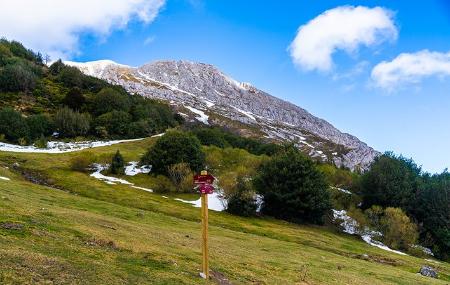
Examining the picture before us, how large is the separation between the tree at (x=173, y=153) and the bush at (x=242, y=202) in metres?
Result: 19.3

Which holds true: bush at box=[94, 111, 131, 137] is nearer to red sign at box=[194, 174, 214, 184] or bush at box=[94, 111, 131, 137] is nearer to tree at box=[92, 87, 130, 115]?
tree at box=[92, 87, 130, 115]

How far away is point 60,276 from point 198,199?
6304 cm

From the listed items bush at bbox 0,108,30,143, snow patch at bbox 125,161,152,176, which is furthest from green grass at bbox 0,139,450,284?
bush at bbox 0,108,30,143

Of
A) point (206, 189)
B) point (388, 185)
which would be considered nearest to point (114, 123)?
point (388, 185)

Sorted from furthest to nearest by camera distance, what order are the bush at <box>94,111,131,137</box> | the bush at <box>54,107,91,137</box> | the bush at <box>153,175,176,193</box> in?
the bush at <box>94,111,131,137</box> < the bush at <box>54,107,91,137</box> < the bush at <box>153,175,176,193</box>

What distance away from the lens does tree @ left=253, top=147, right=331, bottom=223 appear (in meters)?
81.8

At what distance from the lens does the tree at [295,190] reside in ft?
268

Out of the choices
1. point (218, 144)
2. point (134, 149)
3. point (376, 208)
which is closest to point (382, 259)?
point (376, 208)

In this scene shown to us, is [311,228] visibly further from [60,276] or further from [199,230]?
[60,276]

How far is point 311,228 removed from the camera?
79375 mm

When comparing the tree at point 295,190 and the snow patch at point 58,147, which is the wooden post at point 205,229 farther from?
the snow patch at point 58,147

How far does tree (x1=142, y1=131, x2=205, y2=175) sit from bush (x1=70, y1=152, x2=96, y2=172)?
40.9ft

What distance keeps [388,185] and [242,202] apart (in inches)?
1592

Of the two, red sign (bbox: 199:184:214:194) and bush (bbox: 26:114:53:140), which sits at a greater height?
bush (bbox: 26:114:53:140)
